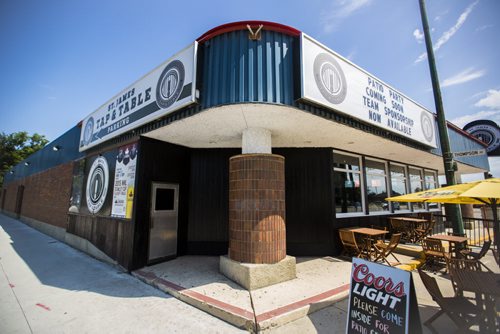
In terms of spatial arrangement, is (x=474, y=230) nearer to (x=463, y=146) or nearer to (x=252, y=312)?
(x=463, y=146)

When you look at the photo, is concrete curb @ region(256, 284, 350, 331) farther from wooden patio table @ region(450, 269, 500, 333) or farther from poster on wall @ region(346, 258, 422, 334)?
wooden patio table @ region(450, 269, 500, 333)

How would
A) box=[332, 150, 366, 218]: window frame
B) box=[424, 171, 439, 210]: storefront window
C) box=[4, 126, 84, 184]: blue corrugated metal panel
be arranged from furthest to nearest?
1. box=[424, 171, 439, 210]: storefront window
2. box=[4, 126, 84, 184]: blue corrugated metal panel
3. box=[332, 150, 366, 218]: window frame

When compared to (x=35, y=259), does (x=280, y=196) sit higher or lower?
higher

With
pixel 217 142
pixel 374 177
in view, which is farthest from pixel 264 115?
pixel 374 177

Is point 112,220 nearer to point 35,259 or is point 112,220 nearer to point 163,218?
point 163,218

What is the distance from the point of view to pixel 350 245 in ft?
22.0

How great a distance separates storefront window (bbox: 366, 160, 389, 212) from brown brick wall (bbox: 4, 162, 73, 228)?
1280 centimetres

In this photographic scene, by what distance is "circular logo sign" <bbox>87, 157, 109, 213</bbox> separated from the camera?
784cm

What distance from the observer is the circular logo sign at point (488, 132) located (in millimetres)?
16250

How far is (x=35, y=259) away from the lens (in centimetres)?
757

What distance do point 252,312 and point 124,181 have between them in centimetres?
517

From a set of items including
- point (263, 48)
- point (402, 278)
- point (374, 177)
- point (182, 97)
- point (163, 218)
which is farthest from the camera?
point (374, 177)

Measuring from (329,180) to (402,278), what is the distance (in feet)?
16.4

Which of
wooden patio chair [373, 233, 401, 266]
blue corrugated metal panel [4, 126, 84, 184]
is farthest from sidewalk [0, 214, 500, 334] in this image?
blue corrugated metal panel [4, 126, 84, 184]
